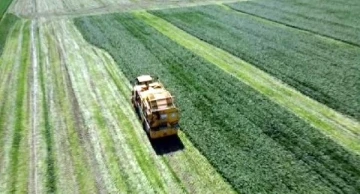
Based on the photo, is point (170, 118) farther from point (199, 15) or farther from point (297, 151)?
point (199, 15)

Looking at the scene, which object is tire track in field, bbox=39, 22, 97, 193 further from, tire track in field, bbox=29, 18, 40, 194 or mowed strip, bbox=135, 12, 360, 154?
mowed strip, bbox=135, 12, 360, 154

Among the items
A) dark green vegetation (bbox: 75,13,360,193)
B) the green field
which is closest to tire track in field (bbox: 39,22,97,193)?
the green field

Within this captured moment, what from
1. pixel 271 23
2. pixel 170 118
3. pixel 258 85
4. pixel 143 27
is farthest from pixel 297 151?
pixel 143 27

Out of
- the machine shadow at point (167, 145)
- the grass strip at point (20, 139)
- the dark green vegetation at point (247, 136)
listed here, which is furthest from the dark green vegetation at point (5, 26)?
the machine shadow at point (167, 145)

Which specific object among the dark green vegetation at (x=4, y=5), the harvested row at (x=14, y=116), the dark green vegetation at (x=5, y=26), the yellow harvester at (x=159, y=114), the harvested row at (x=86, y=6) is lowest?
the harvested row at (x=86, y=6)

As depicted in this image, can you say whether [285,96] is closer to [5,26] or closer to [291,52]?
[291,52]

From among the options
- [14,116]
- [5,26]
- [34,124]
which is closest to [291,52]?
[34,124]

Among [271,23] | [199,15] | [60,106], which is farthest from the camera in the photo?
[199,15]

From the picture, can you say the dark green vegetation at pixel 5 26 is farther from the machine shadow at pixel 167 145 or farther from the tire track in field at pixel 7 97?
the machine shadow at pixel 167 145
